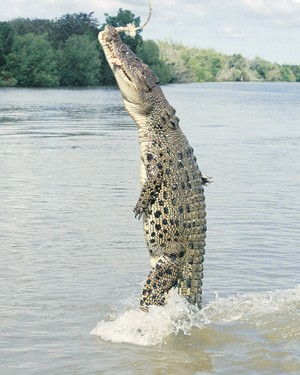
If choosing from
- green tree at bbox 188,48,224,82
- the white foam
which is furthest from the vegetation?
the white foam

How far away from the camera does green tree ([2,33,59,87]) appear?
327 ft

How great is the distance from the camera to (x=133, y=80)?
7605 millimetres

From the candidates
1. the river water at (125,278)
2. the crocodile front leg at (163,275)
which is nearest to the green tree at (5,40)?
the river water at (125,278)

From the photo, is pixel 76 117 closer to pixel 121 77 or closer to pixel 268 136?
pixel 268 136

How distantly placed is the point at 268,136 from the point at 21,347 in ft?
76.8

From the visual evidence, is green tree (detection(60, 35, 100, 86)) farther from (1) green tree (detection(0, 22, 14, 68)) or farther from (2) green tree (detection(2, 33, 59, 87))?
(1) green tree (detection(0, 22, 14, 68))

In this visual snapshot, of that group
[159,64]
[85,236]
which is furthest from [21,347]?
[159,64]

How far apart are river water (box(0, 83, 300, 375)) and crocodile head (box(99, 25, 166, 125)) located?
1674 mm

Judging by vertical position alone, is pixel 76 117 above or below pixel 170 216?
below

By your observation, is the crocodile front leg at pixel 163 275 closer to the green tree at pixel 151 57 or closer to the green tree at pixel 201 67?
the green tree at pixel 151 57

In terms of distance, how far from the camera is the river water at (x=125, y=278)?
7051 mm

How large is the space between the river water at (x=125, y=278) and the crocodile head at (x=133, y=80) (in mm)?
1674

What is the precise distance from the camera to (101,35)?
7.79 metres

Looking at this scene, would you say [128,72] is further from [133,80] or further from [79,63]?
[79,63]
